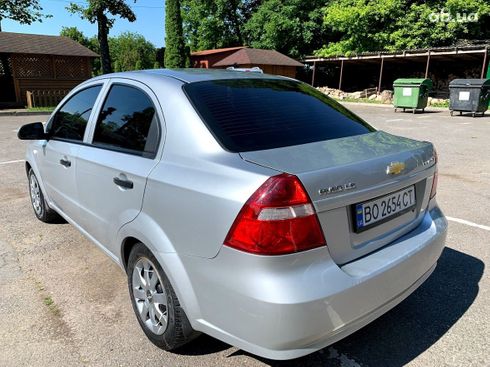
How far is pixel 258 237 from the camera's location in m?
1.89

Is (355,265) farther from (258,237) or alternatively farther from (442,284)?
(442,284)

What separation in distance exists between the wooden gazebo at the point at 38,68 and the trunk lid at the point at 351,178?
75.2 ft

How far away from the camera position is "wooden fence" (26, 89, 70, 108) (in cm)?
2178

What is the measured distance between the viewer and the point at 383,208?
228cm

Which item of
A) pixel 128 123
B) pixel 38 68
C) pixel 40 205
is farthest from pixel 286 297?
pixel 38 68

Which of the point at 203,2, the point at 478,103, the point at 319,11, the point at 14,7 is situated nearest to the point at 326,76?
the point at 319,11

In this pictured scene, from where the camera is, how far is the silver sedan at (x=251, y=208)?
1899 millimetres

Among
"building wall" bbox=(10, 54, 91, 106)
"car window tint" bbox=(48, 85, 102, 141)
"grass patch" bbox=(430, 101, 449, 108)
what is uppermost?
"building wall" bbox=(10, 54, 91, 106)

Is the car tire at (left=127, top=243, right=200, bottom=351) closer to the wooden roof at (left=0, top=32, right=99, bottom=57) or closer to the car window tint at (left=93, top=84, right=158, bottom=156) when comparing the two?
the car window tint at (left=93, top=84, right=158, bottom=156)

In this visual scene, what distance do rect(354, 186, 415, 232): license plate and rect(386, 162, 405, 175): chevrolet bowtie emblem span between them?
12 centimetres

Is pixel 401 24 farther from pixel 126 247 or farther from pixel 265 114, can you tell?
pixel 126 247

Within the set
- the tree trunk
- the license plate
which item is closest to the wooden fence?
the tree trunk

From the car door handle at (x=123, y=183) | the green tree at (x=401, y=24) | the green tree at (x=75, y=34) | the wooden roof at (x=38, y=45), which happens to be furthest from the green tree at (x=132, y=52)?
the car door handle at (x=123, y=183)

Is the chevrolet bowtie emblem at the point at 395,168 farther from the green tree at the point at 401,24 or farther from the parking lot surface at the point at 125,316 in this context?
the green tree at the point at 401,24
